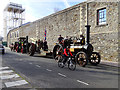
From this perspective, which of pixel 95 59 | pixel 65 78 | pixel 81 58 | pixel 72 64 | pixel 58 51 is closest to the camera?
pixel 65 78

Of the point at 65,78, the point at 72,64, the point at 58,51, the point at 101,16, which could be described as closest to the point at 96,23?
the point at 101,16

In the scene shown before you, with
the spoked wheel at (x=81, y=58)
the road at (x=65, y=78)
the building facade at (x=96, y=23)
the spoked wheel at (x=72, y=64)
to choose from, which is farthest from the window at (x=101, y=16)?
the spoked wheel at (x=72, y=64)

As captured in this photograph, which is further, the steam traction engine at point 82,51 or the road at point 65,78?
the steam traction engine at point 82,51

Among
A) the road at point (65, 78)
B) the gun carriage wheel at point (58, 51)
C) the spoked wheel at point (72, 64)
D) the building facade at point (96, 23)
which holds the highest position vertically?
the building facade at point (96, 23)

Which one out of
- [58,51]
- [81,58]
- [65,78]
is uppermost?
A: [58,51]

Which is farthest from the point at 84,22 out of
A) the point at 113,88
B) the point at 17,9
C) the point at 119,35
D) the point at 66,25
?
the point at 17,9

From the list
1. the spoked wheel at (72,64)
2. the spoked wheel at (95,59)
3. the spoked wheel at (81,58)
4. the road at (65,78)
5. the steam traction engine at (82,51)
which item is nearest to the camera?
the road at (65,78)

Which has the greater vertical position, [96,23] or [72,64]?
[96,23]

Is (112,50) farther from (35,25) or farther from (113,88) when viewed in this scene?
(35,25)

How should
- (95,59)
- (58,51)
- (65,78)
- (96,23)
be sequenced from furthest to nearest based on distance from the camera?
1. (96,23)
2. (58,51)
3. (95,59)
4. (65,78)

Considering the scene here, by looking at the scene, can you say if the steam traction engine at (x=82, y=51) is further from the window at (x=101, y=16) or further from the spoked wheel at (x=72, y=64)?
the window at (x=101, y=16)

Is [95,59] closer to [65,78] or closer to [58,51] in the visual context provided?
[58,51]

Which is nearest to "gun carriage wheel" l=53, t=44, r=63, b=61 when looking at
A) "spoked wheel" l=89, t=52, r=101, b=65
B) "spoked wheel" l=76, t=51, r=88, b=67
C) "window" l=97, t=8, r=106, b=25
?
"spoked wheel" l=76, t=51, r=88, b=67

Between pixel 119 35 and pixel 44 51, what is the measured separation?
6.95 m
